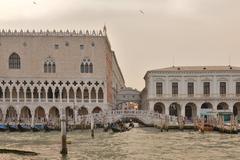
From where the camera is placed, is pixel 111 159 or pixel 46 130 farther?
pixel 46 130

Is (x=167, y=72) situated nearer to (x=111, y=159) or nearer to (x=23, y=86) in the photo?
(x=23, y=86)

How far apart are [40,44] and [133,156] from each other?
2280 centimetres

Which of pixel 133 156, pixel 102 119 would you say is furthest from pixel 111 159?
pixel 102 119

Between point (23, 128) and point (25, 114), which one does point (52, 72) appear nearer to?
point (25, 114)

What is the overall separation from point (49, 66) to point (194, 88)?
35.2ft

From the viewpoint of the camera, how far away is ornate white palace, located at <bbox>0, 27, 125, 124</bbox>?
37.3 metres

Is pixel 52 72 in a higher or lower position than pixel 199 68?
lower

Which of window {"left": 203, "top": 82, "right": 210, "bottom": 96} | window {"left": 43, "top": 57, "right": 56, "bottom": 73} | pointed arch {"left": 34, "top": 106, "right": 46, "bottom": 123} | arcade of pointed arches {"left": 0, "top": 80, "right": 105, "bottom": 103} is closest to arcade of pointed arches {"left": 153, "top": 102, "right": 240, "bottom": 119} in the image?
window {"left": 203, "top": 82, "right": 210, "bottom": 96}

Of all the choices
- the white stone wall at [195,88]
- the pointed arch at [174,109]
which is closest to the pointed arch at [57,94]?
the white stone wall at [195,88]

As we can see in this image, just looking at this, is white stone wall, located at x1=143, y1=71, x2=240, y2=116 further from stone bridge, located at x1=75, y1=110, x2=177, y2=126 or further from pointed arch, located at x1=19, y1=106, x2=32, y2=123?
pointed arch, located at x1=19, y1=106, x2=32, y2=123

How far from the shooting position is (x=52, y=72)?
37719 millimetres

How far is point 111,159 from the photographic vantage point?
618 inches

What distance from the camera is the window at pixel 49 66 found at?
37781 mm

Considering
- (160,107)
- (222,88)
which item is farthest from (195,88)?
(160,107)
